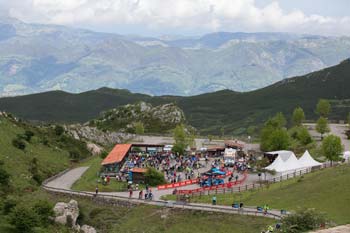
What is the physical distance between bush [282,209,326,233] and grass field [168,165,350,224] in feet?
19.8

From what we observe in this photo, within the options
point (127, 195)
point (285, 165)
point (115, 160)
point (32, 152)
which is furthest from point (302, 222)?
point (32, 152)

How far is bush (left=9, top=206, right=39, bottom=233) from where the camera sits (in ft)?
145

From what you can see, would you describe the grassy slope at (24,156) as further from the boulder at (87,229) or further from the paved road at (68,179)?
the boulder at (87,229)

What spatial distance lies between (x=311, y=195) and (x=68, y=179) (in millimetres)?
39262

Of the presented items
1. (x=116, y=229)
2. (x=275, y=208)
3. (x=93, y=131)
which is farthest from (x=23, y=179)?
(x=93, y=131)

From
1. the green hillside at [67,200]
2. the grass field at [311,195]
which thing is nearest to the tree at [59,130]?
the green hillside at [67,200]

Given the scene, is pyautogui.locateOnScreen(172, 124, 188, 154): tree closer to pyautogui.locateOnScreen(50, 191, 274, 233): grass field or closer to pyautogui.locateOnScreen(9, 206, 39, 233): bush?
pyautogui.locateOnScreen(50, 191, 274, 233): grass field

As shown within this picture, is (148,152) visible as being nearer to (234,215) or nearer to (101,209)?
(101,209)

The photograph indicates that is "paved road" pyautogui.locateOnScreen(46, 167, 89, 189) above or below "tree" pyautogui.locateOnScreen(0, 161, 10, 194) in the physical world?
below

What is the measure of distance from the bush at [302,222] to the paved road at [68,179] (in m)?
40.7

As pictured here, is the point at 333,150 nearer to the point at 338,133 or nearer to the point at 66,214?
the point at 66,214

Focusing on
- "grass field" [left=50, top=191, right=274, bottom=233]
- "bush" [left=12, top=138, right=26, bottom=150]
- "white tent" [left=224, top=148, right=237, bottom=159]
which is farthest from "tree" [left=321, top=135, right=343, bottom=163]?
"bush" [left=12, top=138, right=26, bottom=150]

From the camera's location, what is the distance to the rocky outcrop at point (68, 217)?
5328 cm

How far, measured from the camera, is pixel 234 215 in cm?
5291
